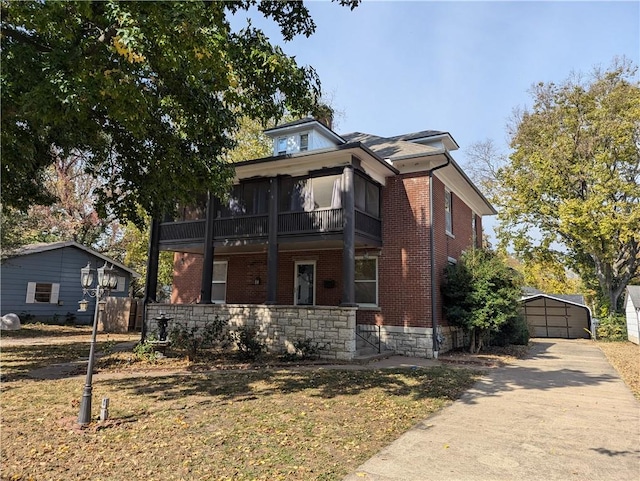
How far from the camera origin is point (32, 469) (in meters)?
4.16

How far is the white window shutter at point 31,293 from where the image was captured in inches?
840

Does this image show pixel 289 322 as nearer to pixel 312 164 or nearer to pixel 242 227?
pixel 242 227

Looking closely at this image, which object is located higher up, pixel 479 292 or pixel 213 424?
pixel 479 292

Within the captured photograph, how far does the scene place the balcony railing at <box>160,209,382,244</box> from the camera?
41.8ft

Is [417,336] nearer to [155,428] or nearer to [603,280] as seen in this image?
[155,428]

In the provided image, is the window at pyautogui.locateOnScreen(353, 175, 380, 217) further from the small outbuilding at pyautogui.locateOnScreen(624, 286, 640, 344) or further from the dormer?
the small outbuilding at pyautogui.locateOnScreen(624, 286, 640, 344)

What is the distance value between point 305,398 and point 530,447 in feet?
11.8

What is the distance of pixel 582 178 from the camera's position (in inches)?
895

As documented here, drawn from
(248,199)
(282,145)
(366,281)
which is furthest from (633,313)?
(248,199)

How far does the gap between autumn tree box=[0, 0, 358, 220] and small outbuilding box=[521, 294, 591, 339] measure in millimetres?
23238

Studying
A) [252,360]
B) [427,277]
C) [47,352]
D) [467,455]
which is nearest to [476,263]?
[427,277]

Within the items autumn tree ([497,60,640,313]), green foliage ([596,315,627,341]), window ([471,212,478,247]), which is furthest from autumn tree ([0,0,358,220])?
green foliage ([596,315,627,341])

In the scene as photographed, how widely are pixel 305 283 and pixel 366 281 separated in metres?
2.46

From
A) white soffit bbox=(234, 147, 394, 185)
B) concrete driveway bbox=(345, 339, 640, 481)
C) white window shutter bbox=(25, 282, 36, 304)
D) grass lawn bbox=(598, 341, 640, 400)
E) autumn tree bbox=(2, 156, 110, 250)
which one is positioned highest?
autumn tree bbox=(2, 156, 110, 250)
